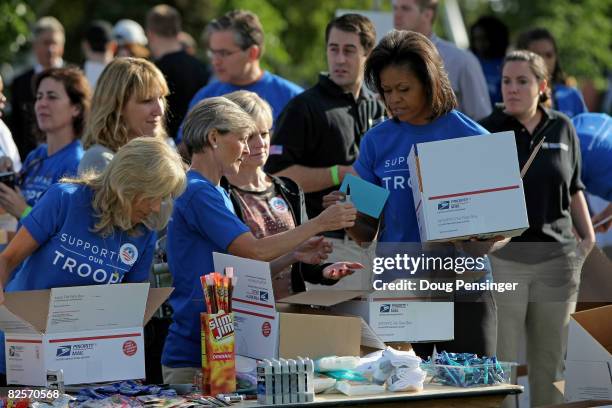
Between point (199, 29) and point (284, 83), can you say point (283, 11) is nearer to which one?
point (199, 29)

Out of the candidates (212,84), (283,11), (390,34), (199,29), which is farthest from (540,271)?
(283,11)

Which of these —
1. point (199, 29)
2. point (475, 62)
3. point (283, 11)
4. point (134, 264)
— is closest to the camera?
point (134, 264)

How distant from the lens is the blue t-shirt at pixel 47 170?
5.85 metres

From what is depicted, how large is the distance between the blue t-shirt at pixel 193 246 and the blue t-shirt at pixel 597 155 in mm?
2438

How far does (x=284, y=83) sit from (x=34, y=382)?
3302 mm

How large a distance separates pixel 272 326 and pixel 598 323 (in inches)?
54.7

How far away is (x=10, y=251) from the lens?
4352 millimetres

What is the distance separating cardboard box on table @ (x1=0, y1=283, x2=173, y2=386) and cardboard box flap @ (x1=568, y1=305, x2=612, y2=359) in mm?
1748

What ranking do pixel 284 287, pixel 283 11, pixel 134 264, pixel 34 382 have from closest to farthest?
pixel 34 382, pixel 134 264, pixel 284 287, pixel 283 11

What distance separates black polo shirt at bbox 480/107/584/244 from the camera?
5711mm

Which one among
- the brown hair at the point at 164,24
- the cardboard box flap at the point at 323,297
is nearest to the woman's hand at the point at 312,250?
the cardboard box flap at the point at 323,297

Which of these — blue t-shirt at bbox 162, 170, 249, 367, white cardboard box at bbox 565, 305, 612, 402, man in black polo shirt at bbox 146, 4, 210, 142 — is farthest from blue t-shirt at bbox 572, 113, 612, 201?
man in black polo shirt at bbox 146, 4, 210, 142

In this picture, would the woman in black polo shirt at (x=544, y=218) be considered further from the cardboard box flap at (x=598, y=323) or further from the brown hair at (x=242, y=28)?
the brown hair at (x=242, y=28)

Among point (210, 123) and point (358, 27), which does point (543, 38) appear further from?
point (210, 123)
